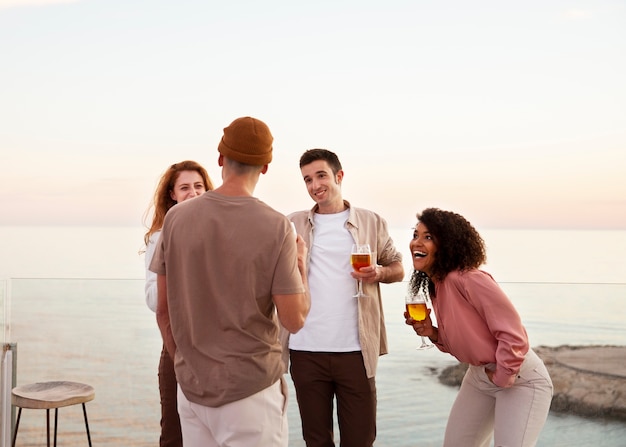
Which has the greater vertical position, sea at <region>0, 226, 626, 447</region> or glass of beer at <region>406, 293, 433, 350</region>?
glass of beer at <region>406, 293, 433, 350</region>

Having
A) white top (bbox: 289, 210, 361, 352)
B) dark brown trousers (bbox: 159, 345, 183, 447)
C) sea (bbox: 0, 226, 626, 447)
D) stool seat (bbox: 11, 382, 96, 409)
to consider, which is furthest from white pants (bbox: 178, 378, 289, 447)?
sea (bbox: 0, 226, 626, 447)

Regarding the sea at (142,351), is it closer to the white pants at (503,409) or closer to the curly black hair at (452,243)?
the curly black hair at (452,243)

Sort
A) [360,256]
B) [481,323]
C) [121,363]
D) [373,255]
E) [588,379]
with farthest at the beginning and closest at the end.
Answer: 1. [588,379]
2. [121,363]
3. [373,255]
4. [360,256]
5. [481,323]

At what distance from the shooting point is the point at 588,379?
14.6 ft

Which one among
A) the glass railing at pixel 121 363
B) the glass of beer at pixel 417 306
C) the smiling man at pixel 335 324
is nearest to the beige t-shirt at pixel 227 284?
the glass of beer at pixel 417 306

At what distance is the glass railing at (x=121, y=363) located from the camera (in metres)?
4.28

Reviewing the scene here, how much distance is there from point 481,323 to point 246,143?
1.21 metres

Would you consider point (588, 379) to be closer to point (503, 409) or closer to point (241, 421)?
point (503, 409)

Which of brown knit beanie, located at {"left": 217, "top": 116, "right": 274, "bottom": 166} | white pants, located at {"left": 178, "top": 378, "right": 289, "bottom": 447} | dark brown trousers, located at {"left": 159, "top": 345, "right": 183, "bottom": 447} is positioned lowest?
dark brown trousers, located at {"left": 159, "top": 345, "right": 183, "bottom": 447}

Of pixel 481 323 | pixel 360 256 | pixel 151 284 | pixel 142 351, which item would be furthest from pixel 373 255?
pixel 142 351

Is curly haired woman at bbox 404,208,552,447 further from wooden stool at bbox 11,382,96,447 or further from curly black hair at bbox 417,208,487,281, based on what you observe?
wooden stool at bbox 11,382,96,447

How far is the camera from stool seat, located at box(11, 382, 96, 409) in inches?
150

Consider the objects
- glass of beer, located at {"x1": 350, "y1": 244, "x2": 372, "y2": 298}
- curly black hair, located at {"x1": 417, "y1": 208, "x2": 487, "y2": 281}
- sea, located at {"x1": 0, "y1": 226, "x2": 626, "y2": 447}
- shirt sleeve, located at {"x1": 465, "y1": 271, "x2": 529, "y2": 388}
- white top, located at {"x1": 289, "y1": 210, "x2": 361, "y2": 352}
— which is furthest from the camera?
sea, located at {"x1": 0, "y1": 226, "x2": 626, "y2": 447}

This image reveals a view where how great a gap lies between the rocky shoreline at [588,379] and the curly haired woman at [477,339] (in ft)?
5.31
